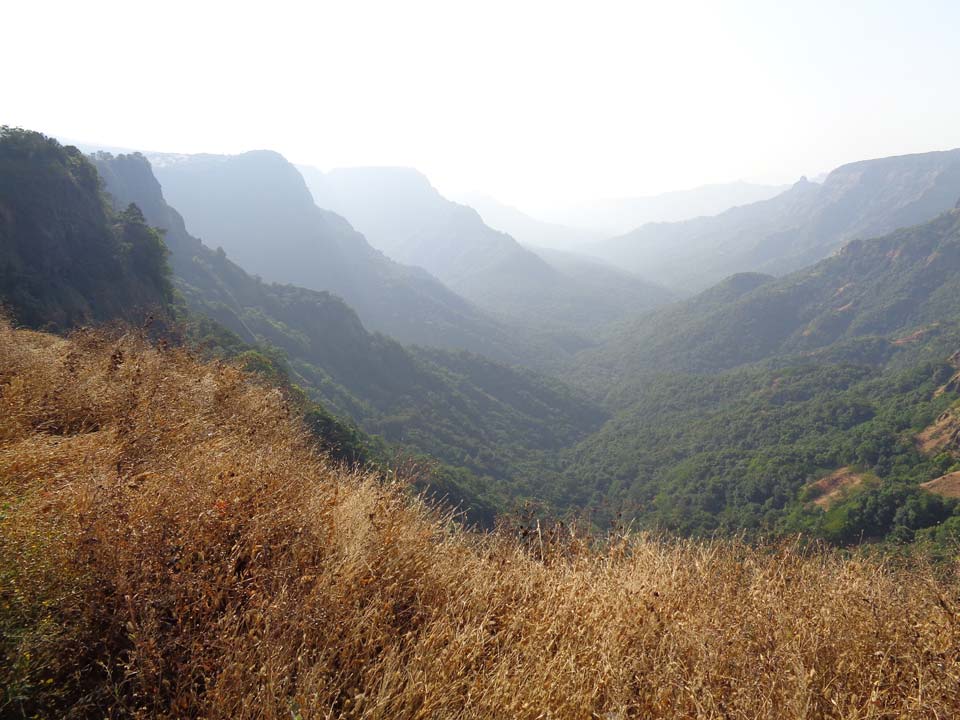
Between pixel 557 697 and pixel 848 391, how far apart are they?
251 ft

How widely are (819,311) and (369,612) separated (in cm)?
14364

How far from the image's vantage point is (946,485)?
1153 inches

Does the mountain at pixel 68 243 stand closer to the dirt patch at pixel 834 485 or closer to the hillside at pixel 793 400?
the hillside at pixel 793 400

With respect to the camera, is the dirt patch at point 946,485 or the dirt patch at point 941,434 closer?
the dirt patch at point 946,485

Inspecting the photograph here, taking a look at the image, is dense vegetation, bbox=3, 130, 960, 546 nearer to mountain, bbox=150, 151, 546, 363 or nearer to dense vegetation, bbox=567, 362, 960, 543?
dense vegetation, bbox=567, 362, 960, 543

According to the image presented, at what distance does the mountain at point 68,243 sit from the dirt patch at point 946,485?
44.3 m

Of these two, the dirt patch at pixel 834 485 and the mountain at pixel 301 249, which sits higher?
the mountain at pixel 301 249

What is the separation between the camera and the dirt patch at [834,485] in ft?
118

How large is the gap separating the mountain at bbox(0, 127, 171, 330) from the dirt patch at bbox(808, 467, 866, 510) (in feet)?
150

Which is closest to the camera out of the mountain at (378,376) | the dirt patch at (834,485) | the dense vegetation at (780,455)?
the dense vegetation at (780,455)

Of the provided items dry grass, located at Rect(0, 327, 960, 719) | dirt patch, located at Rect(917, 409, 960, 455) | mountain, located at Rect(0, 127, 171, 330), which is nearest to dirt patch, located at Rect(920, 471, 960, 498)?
dirt patch, located at Rect(917, 409, 960, 455)

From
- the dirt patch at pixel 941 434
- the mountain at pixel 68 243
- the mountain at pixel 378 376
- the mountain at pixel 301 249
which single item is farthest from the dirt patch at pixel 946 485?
the mountain at pixel 301 249

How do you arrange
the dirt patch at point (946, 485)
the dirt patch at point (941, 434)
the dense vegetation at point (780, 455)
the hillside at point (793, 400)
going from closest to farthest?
the dirt patch at point (946, 485), the dense vegetation at point (780, 455), the hillside at point (793, 400), the dirt patch at point (941, 434)

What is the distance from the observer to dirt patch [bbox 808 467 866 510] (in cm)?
3606
